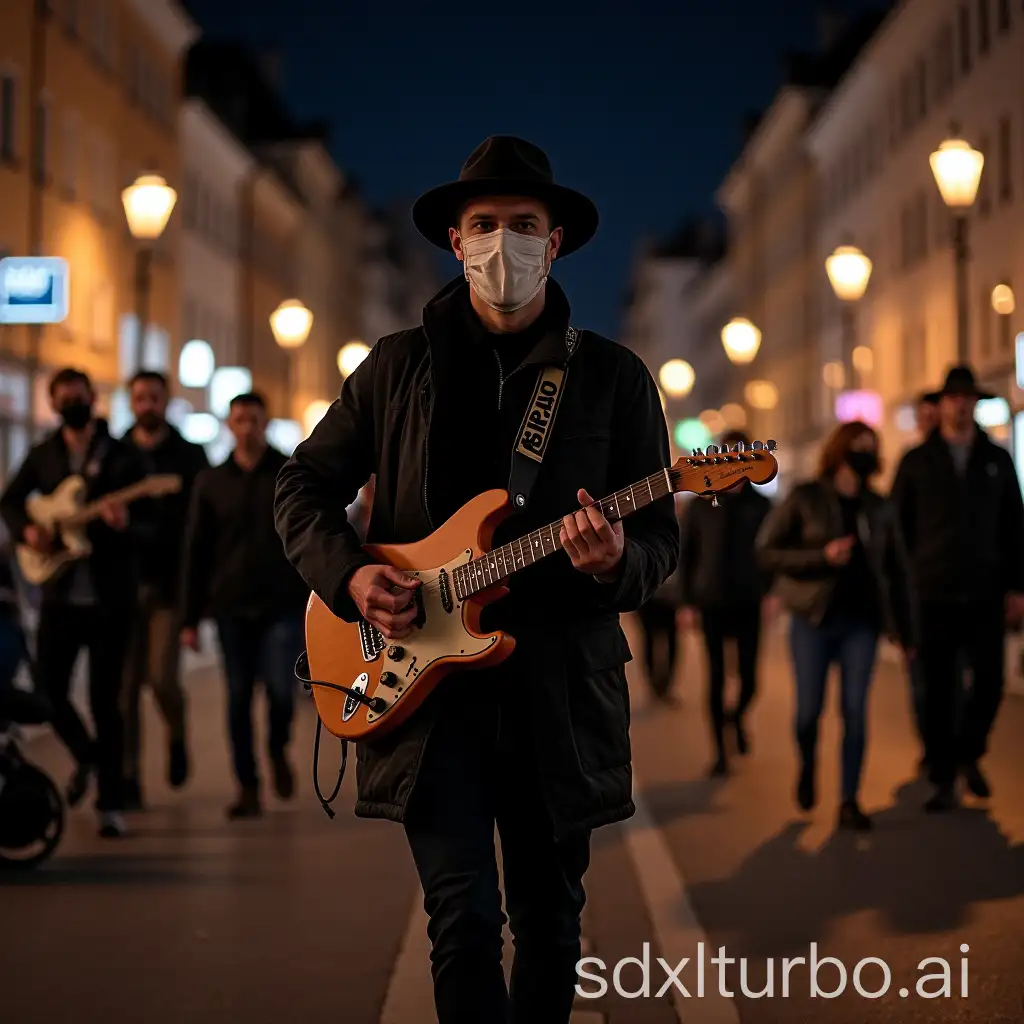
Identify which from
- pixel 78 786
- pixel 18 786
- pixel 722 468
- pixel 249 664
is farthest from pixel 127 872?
pixel 722 468

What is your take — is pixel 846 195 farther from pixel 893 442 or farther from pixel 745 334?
pixel 745 334

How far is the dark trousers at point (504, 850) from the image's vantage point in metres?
5.10

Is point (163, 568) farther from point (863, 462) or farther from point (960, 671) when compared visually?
point (960, 671)

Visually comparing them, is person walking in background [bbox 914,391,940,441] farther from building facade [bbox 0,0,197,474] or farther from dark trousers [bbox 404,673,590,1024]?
building facade [bbox 0,0,197,474]

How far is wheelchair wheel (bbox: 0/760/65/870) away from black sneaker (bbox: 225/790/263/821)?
1777mm

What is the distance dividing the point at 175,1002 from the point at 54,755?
7.95 meters

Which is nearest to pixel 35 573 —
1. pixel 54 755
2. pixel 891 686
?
pixel 54 755

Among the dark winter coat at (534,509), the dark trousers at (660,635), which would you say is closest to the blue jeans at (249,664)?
the dark winter coat at (534,509)

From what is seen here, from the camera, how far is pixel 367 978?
25.3 ft

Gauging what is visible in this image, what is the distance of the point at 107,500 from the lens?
11.8 meters

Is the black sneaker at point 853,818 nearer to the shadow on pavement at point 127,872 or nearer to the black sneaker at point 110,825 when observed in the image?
the shadow on pavement at point 127,872

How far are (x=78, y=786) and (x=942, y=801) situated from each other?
A: 4.55 meters

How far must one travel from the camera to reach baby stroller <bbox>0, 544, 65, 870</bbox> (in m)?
10.1

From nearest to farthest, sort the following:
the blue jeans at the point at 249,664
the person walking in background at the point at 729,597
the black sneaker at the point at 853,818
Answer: the black sneaker at the point at 853,818 < the blue jeans at the point at 249,664 < the person walking in background at the point at 729,597
